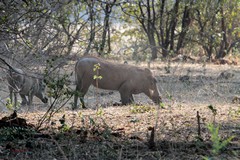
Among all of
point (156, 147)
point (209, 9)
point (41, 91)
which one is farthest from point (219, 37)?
point (156, 147)

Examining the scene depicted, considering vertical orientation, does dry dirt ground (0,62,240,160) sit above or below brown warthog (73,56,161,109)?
below

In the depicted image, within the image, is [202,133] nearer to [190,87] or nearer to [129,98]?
[129,98]

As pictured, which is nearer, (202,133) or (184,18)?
(202,133)

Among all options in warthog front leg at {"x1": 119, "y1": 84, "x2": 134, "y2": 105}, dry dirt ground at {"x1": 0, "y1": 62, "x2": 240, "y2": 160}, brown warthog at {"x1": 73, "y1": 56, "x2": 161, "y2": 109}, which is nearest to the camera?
dry dirt ground at {"x1": 0, "y1": 62, "x2": 240, "y2": 160}

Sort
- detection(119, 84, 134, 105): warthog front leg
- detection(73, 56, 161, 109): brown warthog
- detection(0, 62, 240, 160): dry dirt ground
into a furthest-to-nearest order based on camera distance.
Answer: detection(73, 56, 161, 109): brown warthog, detection(119, 84, 134, 105): warthog front leg, detection(0, 62, 240, 160): dry dirt ground

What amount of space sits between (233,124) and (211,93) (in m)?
3.44

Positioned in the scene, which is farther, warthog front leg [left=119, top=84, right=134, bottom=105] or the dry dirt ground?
warthog front leg [left=119, top=84, right=134, bottom=105]

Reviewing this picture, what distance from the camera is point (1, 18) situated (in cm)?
432

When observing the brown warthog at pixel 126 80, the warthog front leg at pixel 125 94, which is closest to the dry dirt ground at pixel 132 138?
the warthog front leg at pixel 125 94

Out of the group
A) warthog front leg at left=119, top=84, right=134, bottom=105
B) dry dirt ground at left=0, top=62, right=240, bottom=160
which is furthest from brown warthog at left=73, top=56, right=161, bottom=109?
dry dirt ground at left=0, top=62, right=240, bottom=160

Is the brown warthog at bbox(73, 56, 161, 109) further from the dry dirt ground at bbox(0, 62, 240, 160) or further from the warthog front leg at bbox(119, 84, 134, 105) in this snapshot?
the dry dirt ground at bbox(0, 62, 240, 160)

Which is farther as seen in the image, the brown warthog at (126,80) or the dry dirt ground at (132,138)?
the brown warthog at (126,80)

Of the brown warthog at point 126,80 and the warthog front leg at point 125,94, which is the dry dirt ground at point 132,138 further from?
the brown warthog at point 126,80

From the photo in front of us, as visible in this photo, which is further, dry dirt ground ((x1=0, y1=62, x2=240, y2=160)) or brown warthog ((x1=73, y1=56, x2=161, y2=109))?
brown warthog ((x1=73, y1=56, x2=161, y2=109))
